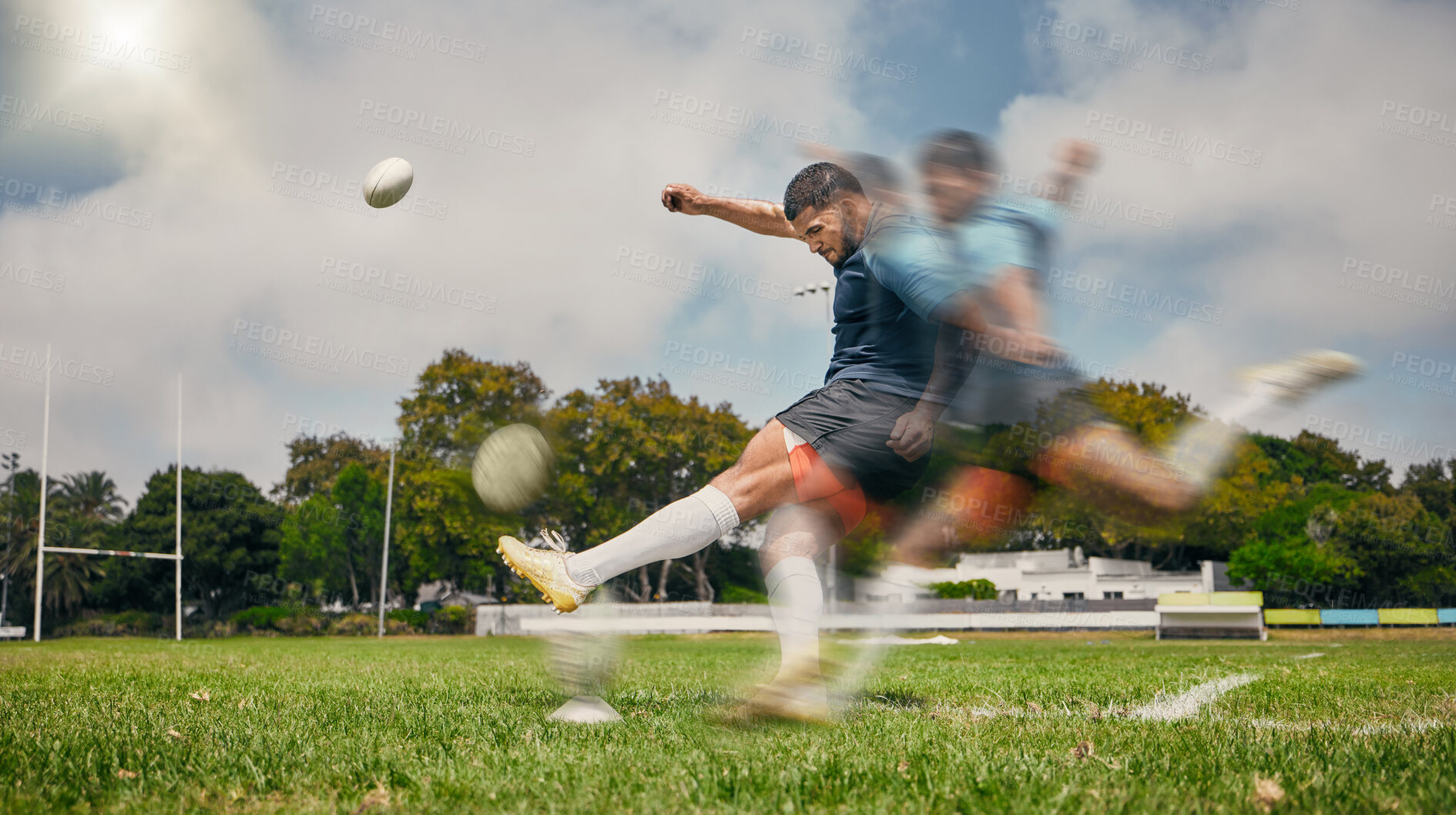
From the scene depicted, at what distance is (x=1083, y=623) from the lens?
1049 inches

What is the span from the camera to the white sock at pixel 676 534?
3248mm

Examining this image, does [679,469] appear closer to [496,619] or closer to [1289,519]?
[496,619]

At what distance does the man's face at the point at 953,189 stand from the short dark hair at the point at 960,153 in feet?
0.06

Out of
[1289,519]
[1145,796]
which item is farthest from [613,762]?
[1289,519]

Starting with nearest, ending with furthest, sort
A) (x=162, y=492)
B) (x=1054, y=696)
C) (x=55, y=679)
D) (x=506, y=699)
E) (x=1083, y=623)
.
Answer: (x=506, y=699) < (x=1054, y=696) < (x=55, y=679) < (x=1083, y=623) < (x=162, y=492)

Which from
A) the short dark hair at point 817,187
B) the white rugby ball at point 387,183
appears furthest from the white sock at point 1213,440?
the white rugby ball at point 387,183

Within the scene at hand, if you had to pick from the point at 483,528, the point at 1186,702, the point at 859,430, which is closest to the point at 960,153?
the point at 859,430

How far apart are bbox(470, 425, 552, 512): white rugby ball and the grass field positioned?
3.03 ft

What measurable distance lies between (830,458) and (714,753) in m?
1.07

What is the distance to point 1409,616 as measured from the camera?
27.0 metres

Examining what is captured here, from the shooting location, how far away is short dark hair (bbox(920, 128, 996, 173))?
3213mm

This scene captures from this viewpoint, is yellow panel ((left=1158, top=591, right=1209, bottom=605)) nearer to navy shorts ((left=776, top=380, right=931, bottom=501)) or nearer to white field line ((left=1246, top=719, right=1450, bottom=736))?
white field line ((left=1246, top=719, right=1450, bottom=736))

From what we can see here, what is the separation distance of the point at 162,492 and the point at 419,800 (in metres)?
62.6

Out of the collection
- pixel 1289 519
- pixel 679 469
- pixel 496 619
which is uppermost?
pixel 679 469
